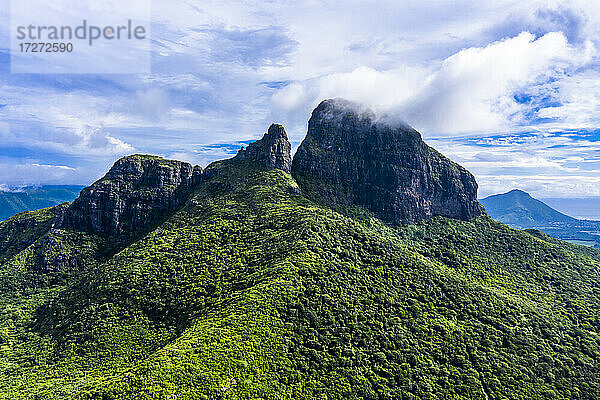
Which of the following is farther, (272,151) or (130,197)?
(272,151)

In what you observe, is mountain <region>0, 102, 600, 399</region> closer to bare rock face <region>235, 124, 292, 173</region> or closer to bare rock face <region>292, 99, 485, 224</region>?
bare rock face <region>235, 124, 292, 173</region>

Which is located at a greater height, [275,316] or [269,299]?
[269,299]

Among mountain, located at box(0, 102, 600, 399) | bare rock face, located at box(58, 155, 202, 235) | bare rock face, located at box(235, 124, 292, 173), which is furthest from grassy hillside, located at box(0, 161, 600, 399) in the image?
bare rock face, located at box(235, 124, 292, 173)

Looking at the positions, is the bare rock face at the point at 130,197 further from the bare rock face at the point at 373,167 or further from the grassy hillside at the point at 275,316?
the bare rock face at the point at 373,167

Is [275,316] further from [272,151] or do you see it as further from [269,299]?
[272,151]

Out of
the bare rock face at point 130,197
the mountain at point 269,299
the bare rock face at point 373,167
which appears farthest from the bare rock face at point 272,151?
the bare rock face at point 130,197

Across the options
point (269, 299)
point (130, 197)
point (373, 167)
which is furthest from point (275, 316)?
point (373, 167)

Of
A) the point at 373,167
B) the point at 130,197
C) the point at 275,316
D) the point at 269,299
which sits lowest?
the point at 275,316


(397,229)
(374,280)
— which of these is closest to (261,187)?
(374,280)
